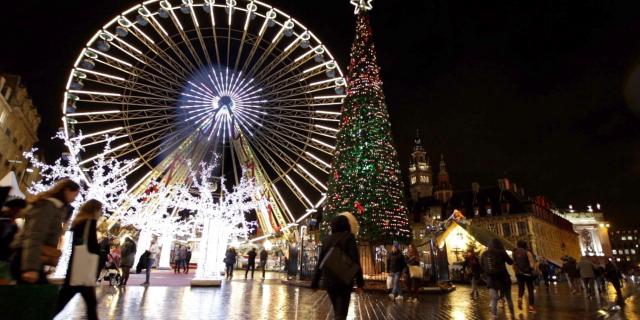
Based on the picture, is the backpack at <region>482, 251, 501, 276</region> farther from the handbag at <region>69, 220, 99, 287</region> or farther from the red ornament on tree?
the red ornament on tree

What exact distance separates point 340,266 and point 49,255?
300cm

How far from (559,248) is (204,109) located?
63.9 meters

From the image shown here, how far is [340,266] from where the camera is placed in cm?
452

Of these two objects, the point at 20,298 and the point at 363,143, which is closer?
the point at 20,298

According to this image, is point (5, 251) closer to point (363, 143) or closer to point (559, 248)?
point (363, 143)

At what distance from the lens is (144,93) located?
2383 cm

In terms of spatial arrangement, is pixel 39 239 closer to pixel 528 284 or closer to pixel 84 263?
pixel 84 263

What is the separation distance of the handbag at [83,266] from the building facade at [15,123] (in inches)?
1229

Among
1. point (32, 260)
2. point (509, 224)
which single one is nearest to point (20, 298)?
point (32, 260)

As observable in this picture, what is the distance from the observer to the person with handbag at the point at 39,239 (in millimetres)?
3496

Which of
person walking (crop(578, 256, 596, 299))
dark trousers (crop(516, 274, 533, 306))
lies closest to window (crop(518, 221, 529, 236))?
person walking (crop(578, 256, 596, 299))

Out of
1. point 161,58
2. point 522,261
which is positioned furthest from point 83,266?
point 161,58

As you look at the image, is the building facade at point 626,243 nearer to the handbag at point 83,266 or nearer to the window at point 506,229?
the window at point 506,229

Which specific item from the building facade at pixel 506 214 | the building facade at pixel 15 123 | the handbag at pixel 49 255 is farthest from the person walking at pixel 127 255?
the building facade at pixel 506 214
